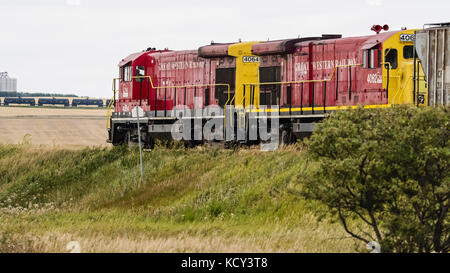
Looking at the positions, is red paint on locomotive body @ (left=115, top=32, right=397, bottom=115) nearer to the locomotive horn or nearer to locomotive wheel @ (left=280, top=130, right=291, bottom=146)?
the locomotive horn

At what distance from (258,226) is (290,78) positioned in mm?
7984

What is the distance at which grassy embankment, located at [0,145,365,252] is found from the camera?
15234mm

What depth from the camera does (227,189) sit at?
22.5 meters

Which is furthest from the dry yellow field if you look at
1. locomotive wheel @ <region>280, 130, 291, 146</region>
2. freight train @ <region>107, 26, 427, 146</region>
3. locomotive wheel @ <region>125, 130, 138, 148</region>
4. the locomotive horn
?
the locomotive horn

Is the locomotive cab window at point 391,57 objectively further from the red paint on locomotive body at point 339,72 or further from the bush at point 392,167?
the bush at point 392,167

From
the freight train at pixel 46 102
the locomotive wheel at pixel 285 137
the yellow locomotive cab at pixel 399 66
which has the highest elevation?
the yellow locomotive cab at pixel 399 66

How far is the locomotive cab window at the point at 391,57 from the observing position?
22141 mm

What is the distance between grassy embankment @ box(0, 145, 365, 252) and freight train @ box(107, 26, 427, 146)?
1.25 metres

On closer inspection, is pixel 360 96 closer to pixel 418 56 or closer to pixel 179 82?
pixel 418 56

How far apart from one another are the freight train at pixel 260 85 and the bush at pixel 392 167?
819 cm

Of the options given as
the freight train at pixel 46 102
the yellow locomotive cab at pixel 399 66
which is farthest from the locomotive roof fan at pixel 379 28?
the freight train at pixel 46 102

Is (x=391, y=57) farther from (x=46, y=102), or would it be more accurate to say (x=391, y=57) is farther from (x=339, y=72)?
(x=46, y=102)

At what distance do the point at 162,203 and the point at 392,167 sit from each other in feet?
38.4

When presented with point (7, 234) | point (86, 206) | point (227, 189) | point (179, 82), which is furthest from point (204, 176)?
point (7, 234)
